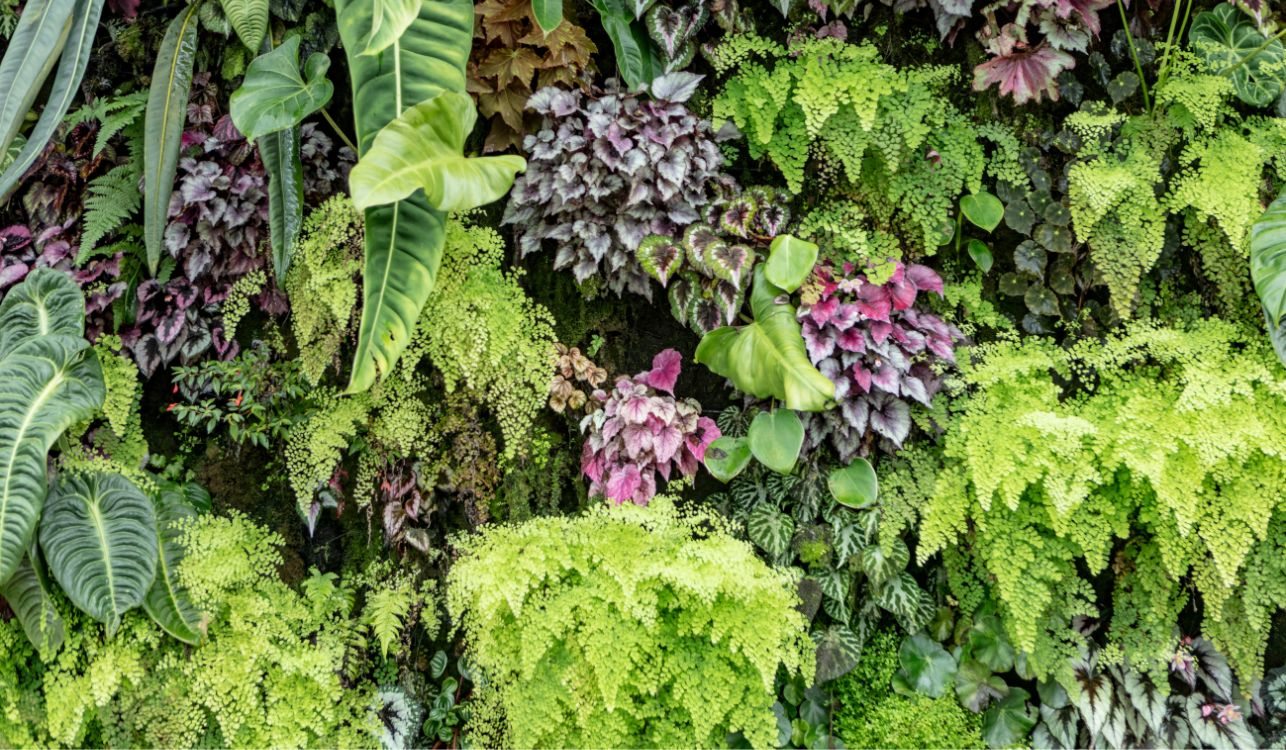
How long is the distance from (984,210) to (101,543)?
9.67ft

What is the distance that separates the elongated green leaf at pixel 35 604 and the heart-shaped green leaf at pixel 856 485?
2.40 m

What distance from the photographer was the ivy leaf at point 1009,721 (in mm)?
2797

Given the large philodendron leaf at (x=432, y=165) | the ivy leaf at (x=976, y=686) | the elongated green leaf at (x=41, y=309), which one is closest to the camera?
the large philodendron leaf at (x=432, y=165)

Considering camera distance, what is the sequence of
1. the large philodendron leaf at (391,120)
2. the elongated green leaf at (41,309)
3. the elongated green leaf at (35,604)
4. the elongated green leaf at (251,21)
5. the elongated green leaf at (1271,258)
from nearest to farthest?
the large philodendron leaf at (391,120) → the elongated green leaf at (1271,258) → the elongated green leaf at (35,604) → the elongated green leaf at (41,309) → the elongated green leaf at (251,21)

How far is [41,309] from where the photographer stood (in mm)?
2652

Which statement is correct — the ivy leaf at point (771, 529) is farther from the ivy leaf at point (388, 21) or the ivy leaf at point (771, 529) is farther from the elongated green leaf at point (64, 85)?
the elongated green leaf at point (64, 85)

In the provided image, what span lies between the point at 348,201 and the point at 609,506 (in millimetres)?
1312

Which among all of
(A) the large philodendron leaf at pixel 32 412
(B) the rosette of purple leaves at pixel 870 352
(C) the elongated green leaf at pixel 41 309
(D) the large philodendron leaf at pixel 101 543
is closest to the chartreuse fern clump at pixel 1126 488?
(B) the rosette of purple leaves at pixel 870 352

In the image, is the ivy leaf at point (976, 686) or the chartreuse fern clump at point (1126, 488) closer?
the chartreuse fern clump at point (1126, 488)

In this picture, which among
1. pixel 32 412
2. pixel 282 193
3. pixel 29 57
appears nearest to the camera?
pixel 32 412

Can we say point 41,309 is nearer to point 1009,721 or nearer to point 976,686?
point 976,686

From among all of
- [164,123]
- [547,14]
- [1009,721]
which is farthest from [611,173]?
[1009,721]

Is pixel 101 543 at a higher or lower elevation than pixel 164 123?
lower

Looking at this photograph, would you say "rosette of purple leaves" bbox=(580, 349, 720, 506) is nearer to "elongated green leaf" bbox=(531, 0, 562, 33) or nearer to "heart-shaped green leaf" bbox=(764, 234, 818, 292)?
"heart-shaped green leaf" bbox=(764, 234, 818, 292)
